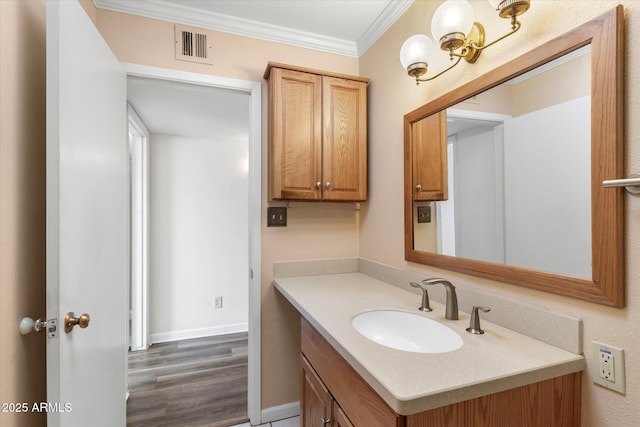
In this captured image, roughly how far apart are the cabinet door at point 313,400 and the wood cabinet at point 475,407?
62 mm

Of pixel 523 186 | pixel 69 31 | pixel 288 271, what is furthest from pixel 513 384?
pixel 69 31

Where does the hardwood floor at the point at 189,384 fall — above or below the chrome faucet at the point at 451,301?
below

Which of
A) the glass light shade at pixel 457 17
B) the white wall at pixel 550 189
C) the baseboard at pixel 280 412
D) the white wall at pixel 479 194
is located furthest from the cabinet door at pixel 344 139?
the baseboard at pixel 280 412

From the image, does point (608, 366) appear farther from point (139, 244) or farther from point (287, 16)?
point (139, 244)

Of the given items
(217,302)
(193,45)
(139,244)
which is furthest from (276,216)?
(217,302)

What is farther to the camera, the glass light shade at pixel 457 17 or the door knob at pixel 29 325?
the glass light shade at pixel 457 17

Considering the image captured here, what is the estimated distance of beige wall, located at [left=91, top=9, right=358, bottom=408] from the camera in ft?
5.37

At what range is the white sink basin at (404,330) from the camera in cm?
108

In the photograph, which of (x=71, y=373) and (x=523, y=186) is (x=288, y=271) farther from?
(x=523, y=186)

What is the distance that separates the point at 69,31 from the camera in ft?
3.17

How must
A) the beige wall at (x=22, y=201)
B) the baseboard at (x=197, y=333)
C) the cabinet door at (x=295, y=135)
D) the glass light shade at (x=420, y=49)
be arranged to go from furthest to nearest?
the baseboard at (x=197, y=333) < the cabinet door at (x=295, y=135) < the glass light shade at (x=420, y=49) < the beige wall at (x=22, y=201)

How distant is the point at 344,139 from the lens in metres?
1.82

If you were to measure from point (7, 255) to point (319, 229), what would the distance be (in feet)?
4.82

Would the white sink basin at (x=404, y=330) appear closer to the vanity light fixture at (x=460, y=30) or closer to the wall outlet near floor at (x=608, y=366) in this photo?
the wall outlet near floor at (x=608, y=366)
